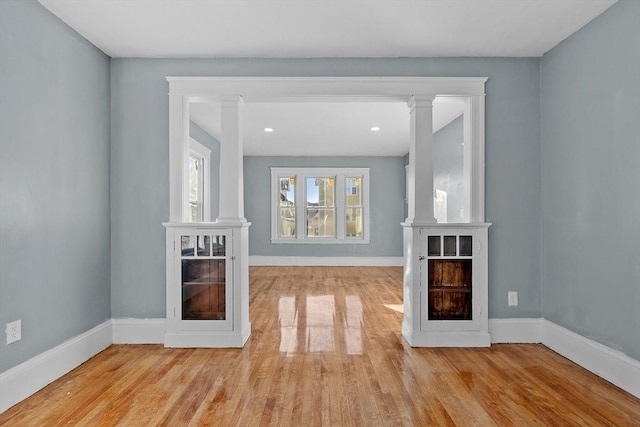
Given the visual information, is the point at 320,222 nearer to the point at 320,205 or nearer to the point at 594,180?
the point at 320,205

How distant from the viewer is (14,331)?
2416mm

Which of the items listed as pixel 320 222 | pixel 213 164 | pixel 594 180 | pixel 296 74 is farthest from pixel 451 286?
pixel 320 222

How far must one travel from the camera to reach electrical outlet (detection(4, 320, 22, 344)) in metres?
2.37

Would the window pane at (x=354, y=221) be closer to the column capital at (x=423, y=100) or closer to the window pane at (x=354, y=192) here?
the window pane at (x=354, y=192)

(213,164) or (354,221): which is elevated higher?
(213,164)

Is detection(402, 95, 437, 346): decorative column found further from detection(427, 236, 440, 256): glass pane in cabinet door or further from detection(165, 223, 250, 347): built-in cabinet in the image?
detection(165, 223, 250, 347): built-in cabinet

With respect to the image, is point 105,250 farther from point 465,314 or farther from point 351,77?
point 465,314

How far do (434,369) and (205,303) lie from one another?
6.55 feet

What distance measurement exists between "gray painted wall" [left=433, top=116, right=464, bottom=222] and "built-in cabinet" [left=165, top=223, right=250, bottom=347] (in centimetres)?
353

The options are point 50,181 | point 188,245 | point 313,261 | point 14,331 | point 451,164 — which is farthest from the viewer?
point 313,261

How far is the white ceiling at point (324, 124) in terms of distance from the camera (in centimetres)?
502

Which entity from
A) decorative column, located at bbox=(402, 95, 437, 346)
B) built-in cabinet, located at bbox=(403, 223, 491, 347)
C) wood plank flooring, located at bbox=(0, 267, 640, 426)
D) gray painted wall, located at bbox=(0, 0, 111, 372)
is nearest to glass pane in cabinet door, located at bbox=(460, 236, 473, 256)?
built-in cabinet, located at bbox=(403, 223, 491, 347)

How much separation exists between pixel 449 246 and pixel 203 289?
2241 mm

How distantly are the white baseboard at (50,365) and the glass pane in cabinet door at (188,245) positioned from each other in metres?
0.94
